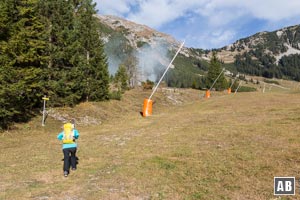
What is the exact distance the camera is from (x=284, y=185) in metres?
10.9

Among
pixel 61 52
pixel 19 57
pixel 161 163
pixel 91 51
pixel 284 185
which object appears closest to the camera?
pixel 284 185

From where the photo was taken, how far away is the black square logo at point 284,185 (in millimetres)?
10455

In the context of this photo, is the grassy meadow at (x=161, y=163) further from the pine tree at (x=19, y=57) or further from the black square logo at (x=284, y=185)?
the pine tree at (x=19, y=57)

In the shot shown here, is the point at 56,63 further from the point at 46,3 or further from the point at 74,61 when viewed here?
the point at 46,3

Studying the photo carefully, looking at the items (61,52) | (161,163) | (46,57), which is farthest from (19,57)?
(161,163)

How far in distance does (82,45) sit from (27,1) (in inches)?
541

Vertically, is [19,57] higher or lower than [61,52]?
lower

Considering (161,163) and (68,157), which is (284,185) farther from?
(68,157)

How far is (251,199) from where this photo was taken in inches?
404

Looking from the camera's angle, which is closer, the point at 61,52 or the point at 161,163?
the point at 161,163

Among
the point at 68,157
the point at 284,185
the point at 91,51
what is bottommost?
the point at 68,157

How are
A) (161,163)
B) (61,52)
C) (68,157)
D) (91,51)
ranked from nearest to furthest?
1. (68,157)
2. (161,163)
3. (61,52)
4. (91,51)

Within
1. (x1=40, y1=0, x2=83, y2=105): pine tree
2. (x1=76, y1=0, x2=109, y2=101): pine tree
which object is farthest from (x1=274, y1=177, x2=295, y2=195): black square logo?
(x1=76, y1=0, x2=109, y2=101): pine tree

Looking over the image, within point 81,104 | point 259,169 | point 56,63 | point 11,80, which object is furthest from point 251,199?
point 81,104
